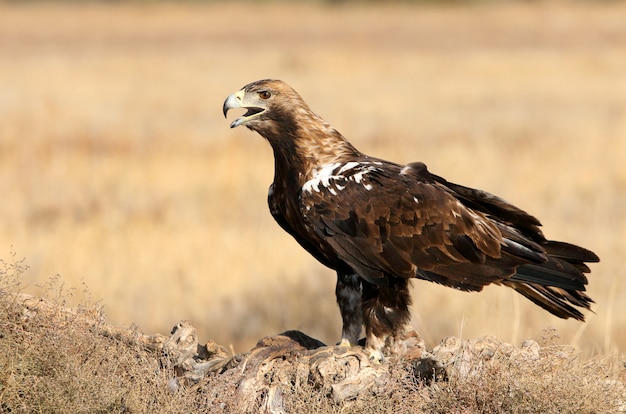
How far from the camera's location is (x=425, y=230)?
5.02 meters

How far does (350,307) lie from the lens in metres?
5.17

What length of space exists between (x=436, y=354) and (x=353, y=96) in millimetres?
18684

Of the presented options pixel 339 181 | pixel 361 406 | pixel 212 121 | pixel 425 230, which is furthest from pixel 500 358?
pixel 212 121

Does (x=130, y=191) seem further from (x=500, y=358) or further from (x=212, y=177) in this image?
(x=500, y=358)

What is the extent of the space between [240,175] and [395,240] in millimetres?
9418

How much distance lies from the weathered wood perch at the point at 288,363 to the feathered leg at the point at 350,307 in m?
0.35

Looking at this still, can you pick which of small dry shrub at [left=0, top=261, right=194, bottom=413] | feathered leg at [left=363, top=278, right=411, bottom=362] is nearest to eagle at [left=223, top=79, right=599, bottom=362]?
feathered leg at [left=363, top=278, right=411, bottom=362]

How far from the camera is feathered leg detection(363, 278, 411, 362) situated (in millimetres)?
4945

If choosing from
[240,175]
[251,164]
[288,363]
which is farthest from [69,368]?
[251,164]

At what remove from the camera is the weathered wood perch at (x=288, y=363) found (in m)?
4.25

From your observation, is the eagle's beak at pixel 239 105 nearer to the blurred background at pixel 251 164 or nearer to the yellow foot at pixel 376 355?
the blurred background at pixel 251 164

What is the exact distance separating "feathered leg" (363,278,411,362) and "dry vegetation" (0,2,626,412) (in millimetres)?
863

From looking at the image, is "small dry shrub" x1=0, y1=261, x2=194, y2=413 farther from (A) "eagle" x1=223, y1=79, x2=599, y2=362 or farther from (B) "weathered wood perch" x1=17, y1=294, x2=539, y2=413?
(A) "eagle" x1=223, y1=79, x2=599, y2=362

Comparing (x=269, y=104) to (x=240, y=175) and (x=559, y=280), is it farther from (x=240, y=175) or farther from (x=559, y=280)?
(x=240, y=175)
